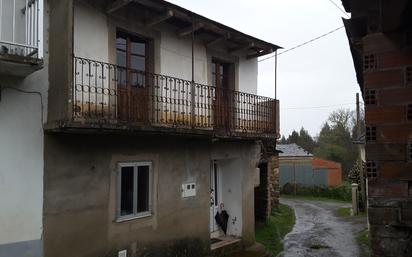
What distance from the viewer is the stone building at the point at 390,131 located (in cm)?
287

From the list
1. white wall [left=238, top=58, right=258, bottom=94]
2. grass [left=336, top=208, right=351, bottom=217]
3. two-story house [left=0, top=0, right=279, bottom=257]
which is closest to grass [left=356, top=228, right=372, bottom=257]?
two-story house [left=0, top=0, right=279, bottom=257]

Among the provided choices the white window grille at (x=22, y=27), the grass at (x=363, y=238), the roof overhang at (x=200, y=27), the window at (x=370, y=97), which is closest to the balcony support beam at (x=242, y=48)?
the roof overhang at (x=200, y=27)

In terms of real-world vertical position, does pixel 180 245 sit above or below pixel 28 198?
below

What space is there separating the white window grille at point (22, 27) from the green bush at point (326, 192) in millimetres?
26710

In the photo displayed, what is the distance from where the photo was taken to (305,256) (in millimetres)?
11406

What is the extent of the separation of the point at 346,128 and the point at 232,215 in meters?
42.1

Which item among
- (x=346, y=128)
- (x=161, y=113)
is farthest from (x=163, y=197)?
(x=346, y=128)

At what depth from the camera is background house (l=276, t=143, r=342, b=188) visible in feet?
108

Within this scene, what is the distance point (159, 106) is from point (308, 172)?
25.7m

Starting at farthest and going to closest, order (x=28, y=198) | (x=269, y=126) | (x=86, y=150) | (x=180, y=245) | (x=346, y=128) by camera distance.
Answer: (x=346, y=128)
(x=269, y=126)
(x=180, y=245)
(x=86, y=150)
(x=28, y=198)

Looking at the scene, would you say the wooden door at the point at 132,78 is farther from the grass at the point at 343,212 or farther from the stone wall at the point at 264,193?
the grass at the point at 343,212

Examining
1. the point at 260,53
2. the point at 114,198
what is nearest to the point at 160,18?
the point at 114,198

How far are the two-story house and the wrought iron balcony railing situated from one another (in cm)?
3

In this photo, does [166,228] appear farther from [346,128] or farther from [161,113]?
[346,128]
